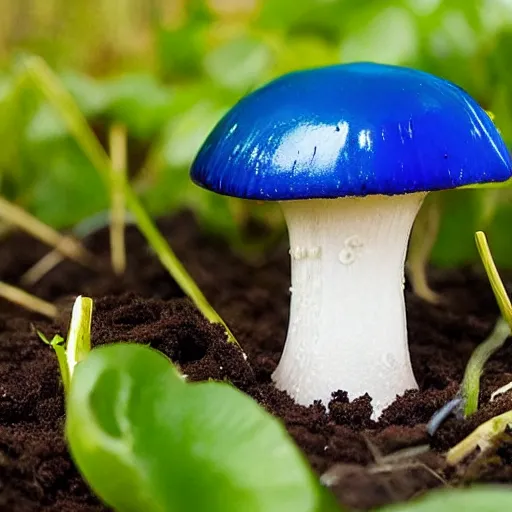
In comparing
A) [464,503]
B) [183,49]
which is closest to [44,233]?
[183,49]

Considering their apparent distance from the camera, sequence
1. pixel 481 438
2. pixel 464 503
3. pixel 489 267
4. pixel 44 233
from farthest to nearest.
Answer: pixel 44 233, pixel 489 267, pixel 481 438, pixel 464 503

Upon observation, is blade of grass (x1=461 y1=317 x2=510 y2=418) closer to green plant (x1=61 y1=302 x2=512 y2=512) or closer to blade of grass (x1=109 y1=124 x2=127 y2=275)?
green plant (x1=61 y1=302 x2=512 y2=512)

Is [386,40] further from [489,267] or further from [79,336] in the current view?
[79,336]

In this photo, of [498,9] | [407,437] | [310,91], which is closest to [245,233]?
[498,9]

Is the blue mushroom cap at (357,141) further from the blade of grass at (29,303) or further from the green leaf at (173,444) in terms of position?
the blade of grass at (29,303)

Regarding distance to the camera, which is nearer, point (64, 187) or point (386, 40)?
point (386, 40)

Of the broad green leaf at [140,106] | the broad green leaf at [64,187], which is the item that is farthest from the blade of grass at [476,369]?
the broad green leaf at [64,187]

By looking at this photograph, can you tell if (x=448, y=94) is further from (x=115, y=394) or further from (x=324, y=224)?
(x=115, y=394)

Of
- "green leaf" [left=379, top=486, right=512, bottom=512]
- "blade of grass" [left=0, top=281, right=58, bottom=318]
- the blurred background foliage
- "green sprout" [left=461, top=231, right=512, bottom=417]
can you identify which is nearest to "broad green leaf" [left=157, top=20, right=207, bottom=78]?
the blurred background foliage
